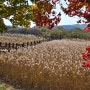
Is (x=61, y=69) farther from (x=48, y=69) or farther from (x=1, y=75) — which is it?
(x=1, y=75)

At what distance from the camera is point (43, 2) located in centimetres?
886

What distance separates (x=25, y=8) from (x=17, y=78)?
594 cm

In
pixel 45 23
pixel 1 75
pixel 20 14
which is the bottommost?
pixel 1 75

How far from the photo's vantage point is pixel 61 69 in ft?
62.8

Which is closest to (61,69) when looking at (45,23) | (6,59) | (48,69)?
(48,69)

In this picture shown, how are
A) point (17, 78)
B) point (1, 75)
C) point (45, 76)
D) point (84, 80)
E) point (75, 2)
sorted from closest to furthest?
point (75, 2)
point (84, 80)
point (45, 76)
point (17, 78)
point (1, 75)

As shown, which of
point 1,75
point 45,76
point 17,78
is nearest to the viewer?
point 45,76

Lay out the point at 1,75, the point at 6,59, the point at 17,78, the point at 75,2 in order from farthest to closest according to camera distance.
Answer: the point at 6,59 → the point at 1,75 → the point at 17,78 → the point at 75,2

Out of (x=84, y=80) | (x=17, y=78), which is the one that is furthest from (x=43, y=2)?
(x=17, y=78)

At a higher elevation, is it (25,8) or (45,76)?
(25,8)

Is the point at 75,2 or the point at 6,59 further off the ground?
the point at 75,2

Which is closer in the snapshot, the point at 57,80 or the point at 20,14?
the point at 57,80

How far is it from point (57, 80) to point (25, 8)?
7974 millimetres

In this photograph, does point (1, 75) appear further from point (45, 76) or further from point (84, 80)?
point (84, 80)
